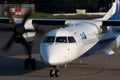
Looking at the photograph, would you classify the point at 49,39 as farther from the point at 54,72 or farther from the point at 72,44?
the point at 54,72

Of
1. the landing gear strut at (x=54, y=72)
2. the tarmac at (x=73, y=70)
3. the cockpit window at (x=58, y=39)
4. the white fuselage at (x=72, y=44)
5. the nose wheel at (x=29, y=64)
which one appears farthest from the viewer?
the nose wheel at (x=29, y=64)

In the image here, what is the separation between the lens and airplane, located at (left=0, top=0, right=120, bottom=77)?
20.5 m

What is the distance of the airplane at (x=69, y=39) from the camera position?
67.4ft

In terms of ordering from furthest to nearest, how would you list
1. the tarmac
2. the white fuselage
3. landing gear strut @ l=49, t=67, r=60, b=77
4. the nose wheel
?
1. the nose wheel
2. the tarmac
3. landing gear strut @ l=49, t=67, r=60, b=77
4. the white fuselage

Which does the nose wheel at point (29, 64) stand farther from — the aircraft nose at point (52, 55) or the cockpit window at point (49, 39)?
the aircraft nose at point (52, 55)

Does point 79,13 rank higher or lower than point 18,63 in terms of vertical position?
lower

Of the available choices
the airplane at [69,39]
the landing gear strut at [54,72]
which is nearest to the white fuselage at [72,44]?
the airplane at [69,39]

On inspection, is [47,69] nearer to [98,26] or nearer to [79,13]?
[98,26]

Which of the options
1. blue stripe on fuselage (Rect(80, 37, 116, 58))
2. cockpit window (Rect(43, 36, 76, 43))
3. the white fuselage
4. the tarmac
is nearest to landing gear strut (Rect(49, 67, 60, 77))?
the tarmac

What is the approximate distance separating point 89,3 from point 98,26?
262 feet

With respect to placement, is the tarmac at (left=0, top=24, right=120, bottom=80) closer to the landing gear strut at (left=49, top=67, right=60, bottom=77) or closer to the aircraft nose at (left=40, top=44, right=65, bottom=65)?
the landing gear strut at (left=49, top=67, right=60, bottom=77)

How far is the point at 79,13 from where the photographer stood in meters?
99.7

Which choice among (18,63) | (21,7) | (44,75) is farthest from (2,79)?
(21,7)

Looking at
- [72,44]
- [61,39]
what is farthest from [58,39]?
[72,44]
